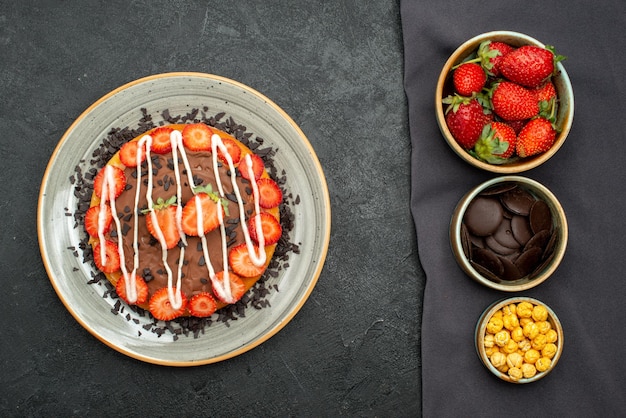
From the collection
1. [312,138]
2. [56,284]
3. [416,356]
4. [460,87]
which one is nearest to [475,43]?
[460,87]

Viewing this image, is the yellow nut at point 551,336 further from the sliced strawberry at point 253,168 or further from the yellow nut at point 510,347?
the sliced strawberry at point 253,168

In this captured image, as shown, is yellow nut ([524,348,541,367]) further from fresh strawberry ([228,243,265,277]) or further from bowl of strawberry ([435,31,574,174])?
fresh strawberry ([228,243,265,277])

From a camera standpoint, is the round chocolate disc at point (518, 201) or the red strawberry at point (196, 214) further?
the round chocolate disc at point (518, 201)

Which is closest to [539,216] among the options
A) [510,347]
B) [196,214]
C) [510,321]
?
[510,321]

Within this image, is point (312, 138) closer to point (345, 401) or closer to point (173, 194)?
point (173, 194)

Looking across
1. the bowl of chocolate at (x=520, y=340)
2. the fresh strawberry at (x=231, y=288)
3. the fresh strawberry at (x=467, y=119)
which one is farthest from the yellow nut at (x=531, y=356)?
the fresh strawberry at (x=231, y=288)

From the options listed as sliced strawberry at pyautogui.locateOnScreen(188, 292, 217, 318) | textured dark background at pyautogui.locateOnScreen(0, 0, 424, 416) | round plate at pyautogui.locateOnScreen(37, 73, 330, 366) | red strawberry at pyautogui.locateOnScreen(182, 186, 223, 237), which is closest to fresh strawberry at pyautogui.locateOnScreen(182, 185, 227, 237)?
red strawberry at pyautogui.locateOnScreen(182, 186, 223, 237)

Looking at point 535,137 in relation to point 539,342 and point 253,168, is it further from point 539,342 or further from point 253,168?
point 253,168
